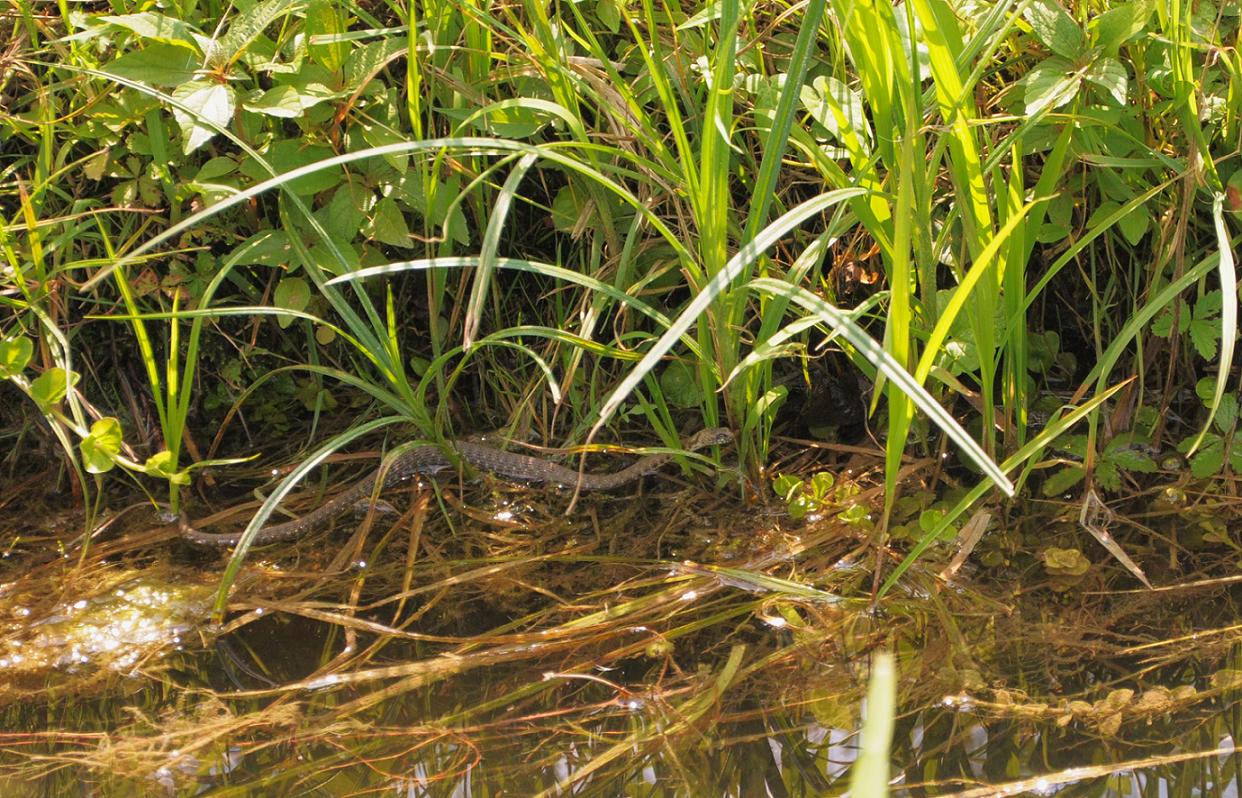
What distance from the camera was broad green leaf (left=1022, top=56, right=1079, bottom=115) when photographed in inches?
76.5

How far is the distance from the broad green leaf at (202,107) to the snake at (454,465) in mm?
793

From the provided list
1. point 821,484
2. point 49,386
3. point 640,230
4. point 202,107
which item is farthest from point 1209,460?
point 49,386

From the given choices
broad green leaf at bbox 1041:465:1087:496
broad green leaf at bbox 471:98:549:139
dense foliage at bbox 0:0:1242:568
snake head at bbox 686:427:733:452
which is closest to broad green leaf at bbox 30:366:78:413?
dense foliage at bbox 0:0:1242:568

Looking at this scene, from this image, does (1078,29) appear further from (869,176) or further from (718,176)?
(718,176)

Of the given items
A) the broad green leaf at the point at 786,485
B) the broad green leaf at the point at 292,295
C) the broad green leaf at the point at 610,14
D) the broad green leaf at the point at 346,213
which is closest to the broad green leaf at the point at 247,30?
the broad green leaf at the point at 346,213

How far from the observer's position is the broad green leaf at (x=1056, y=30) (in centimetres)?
206

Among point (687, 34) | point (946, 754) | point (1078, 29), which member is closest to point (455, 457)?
point (687, 34)

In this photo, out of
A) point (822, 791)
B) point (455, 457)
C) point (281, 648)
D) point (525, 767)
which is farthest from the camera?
point (455, 457)

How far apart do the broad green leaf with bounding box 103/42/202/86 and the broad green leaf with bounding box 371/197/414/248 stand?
1.55 feet

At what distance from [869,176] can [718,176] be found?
340 millimetres

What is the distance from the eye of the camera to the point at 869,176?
210 centimetres

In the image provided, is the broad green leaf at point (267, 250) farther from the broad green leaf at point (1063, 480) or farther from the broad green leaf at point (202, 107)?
the broad green leaf at point (1063, 480)

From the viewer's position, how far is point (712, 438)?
2385mm

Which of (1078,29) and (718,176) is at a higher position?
(1078,29)
